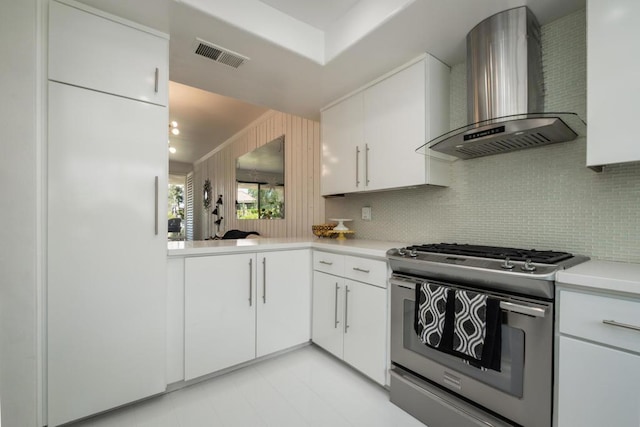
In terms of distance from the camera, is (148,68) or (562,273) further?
(148,68)

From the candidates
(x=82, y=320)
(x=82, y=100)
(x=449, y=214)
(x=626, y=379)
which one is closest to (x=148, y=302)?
(x=82, y=320)

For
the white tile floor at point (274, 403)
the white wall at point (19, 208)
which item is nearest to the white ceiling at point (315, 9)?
the white wall at point (19, 208)

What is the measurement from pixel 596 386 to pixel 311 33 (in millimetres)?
2367

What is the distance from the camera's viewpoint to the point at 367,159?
2287 mm

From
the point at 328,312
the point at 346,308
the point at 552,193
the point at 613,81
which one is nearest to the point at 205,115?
the point at 328,312

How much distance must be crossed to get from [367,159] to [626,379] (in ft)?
5.81

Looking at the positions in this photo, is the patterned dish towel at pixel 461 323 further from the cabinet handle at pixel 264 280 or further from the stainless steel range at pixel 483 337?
the cabinet handle at pixel 264 280

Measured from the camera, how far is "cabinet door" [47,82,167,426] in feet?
4.83

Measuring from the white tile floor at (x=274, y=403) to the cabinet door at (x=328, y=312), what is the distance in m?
0.19

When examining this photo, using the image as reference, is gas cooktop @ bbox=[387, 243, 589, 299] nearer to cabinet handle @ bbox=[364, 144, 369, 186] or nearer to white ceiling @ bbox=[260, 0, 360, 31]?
cabinet handle @ bbox=[364, 144, 369, 186]

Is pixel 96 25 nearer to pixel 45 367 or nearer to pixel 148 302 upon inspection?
pixel 148 302

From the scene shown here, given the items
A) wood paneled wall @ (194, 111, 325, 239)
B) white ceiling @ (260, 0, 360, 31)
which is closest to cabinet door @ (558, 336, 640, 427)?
white ceiling @ (260, 0, 360, 31)

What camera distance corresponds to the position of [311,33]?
2021mm

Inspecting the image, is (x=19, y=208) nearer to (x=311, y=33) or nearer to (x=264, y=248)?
(x=264, y=248)
